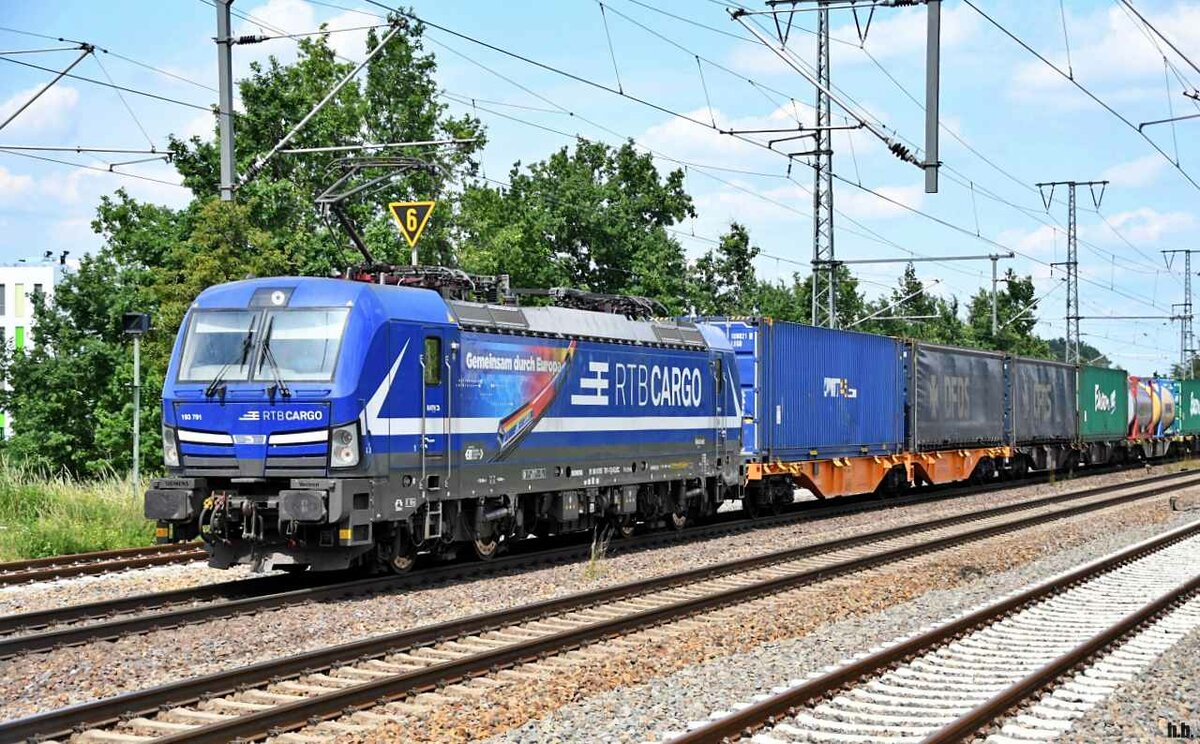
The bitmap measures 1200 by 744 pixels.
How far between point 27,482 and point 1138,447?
140 ft

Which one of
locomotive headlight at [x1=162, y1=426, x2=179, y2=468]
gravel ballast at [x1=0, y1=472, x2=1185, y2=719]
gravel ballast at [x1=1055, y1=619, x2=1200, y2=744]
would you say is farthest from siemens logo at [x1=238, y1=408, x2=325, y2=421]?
gravel ballast at [x1=1055, y1=619, x2=1200, y2=744]

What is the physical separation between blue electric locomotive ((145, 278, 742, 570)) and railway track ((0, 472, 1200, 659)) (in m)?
0.34

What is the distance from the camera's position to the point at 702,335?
2114 centimetres

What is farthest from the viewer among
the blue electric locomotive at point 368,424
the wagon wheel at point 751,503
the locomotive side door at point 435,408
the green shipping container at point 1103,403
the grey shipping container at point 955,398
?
the green shipping container at point 1103,403

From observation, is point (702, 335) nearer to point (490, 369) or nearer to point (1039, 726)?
point (490, 369)

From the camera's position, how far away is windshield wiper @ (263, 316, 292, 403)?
44.4ft

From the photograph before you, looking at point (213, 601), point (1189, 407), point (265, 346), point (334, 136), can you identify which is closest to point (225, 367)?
point (265, 346)

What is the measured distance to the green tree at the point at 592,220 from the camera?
155 feet

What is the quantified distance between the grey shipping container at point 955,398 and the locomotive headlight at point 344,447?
18910 mm

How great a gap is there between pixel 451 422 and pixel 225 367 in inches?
104

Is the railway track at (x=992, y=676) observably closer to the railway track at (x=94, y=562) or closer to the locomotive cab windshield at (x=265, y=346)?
the locomotive cab windshield at (x=265, y=346)

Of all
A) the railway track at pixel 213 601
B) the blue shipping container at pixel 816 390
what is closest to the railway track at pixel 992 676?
the railway track at pixel 213 601

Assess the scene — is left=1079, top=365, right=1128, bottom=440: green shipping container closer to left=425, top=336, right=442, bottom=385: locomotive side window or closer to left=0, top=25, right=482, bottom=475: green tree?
left=0, top=25, right=482, bottom=475: green tree

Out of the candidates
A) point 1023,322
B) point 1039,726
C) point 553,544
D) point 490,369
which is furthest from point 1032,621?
point 1023,322
